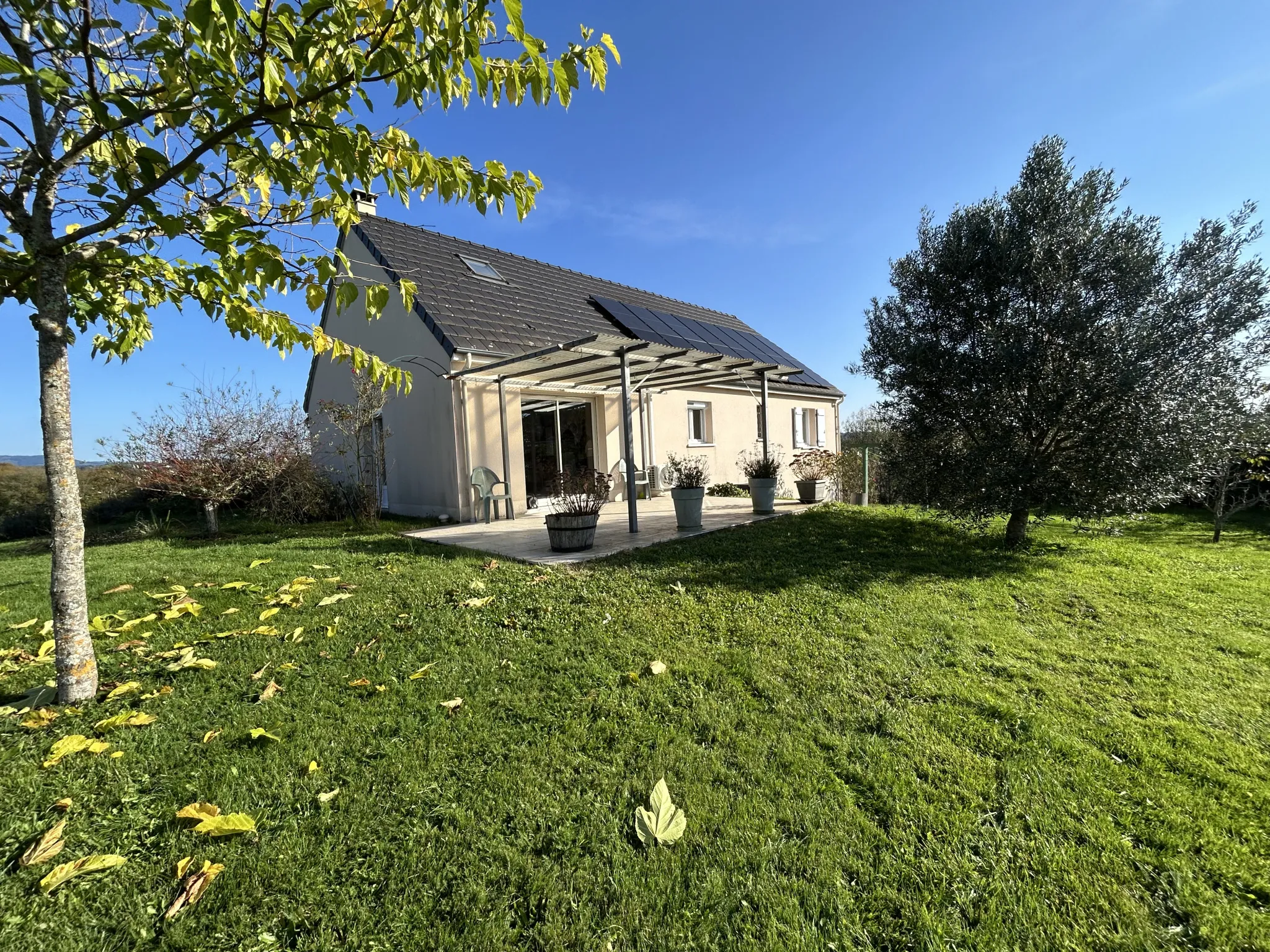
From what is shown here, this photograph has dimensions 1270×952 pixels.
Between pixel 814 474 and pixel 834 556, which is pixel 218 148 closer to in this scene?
pixel 834 556

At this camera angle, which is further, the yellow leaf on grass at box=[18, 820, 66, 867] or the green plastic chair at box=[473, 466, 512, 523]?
the green plastic chair at box=[473, 466, 512, 523]

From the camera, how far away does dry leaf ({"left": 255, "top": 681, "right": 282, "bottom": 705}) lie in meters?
2.95

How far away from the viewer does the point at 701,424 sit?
1500 centimetres

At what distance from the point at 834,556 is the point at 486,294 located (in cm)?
941

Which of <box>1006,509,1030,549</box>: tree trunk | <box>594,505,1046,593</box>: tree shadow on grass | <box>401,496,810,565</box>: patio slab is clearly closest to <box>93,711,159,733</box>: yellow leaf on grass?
<box>401,496,810,565</box>: patio slab

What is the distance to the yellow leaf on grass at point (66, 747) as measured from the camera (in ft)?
7.61

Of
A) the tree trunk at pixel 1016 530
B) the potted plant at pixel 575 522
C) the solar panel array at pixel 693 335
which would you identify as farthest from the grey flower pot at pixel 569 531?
the solar panel array at pixel 693 335

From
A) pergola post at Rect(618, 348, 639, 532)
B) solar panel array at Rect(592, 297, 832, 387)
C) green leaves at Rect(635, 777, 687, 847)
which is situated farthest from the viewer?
solar panel array at Rect(592, 297, 832, 387)

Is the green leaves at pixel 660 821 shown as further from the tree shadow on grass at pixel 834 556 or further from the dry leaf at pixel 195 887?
the tree shadow on grass at pixel 834 556

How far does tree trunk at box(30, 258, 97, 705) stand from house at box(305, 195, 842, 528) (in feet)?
16.4

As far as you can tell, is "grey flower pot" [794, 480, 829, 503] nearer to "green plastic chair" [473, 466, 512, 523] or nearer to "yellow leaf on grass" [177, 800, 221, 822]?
"green plastic chair" [473, 466, 512, 523]

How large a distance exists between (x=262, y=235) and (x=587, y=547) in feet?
16.1

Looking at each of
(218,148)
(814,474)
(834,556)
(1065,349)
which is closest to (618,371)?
(814,474)

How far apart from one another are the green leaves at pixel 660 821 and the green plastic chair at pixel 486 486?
7777 millimetres
